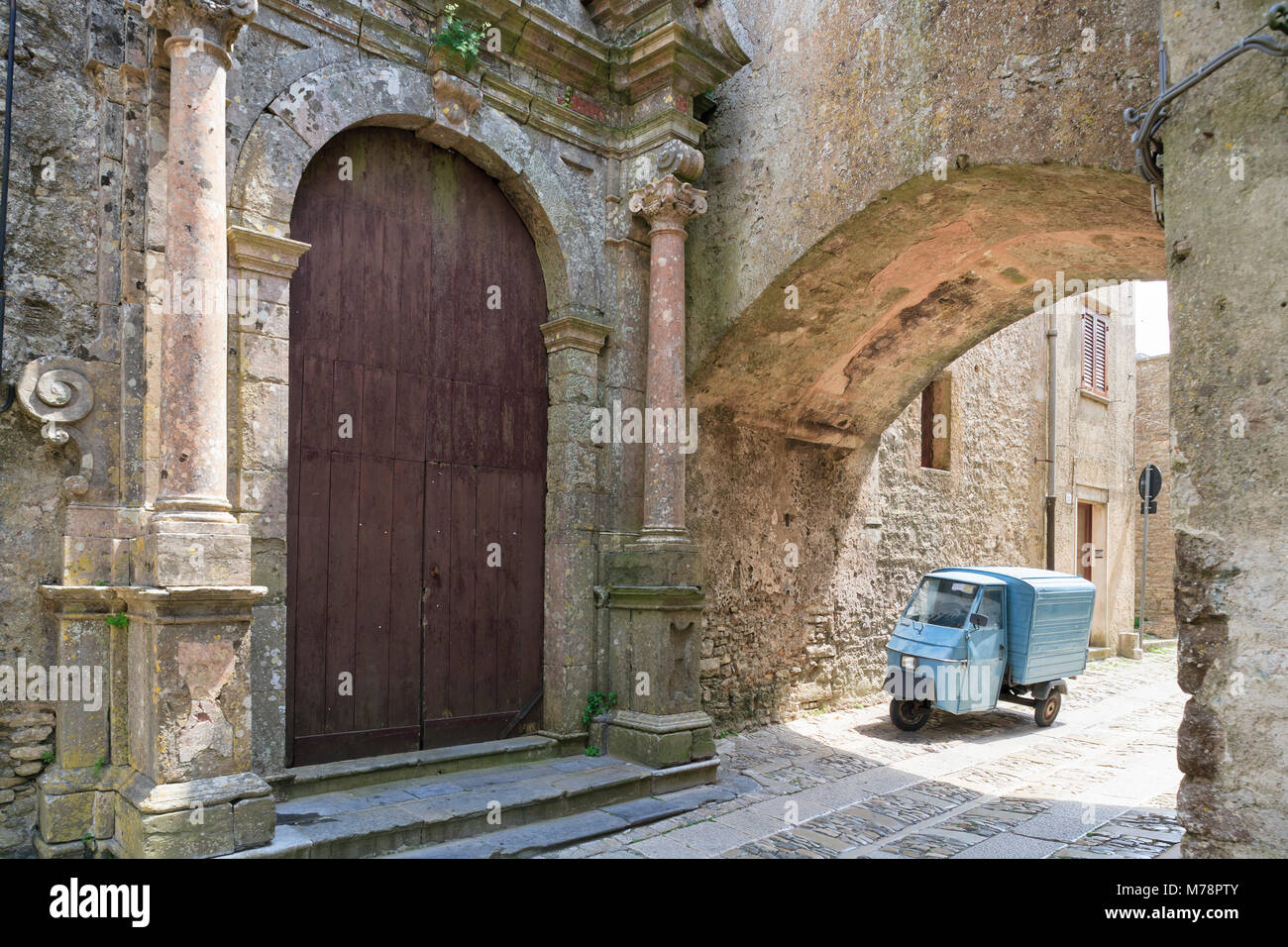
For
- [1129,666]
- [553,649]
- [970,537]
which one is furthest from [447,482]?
[1129,666]

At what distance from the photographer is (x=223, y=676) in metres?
3.75

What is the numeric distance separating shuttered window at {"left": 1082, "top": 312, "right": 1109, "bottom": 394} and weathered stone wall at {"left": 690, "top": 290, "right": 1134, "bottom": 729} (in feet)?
1.01

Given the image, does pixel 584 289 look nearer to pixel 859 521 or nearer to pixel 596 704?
pixel 596 704

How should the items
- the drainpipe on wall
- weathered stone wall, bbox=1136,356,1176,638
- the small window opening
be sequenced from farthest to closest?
weathered stone wall, bbox=1136,356,1176,638, the drainpipe on wall, the small window opening

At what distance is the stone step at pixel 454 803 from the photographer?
157 inches

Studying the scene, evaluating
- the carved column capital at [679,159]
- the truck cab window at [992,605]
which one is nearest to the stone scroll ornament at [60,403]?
the carved column capital at [679,159]

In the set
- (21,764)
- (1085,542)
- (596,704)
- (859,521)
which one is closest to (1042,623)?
(859,521)

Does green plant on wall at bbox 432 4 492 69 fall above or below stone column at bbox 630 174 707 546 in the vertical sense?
above

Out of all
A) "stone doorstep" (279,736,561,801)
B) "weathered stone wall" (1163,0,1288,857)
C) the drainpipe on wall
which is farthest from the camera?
the drainpipe on wall

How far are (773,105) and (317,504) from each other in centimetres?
403

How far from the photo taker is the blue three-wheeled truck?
6.92m

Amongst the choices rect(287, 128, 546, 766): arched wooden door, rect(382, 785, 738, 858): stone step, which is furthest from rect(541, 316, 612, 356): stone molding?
rect(382, 785, 738, 858): stone step

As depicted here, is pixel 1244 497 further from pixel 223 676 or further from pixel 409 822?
pixel 223 676

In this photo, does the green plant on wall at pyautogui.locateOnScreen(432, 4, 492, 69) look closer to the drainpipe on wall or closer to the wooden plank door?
the drainpipe on wall
